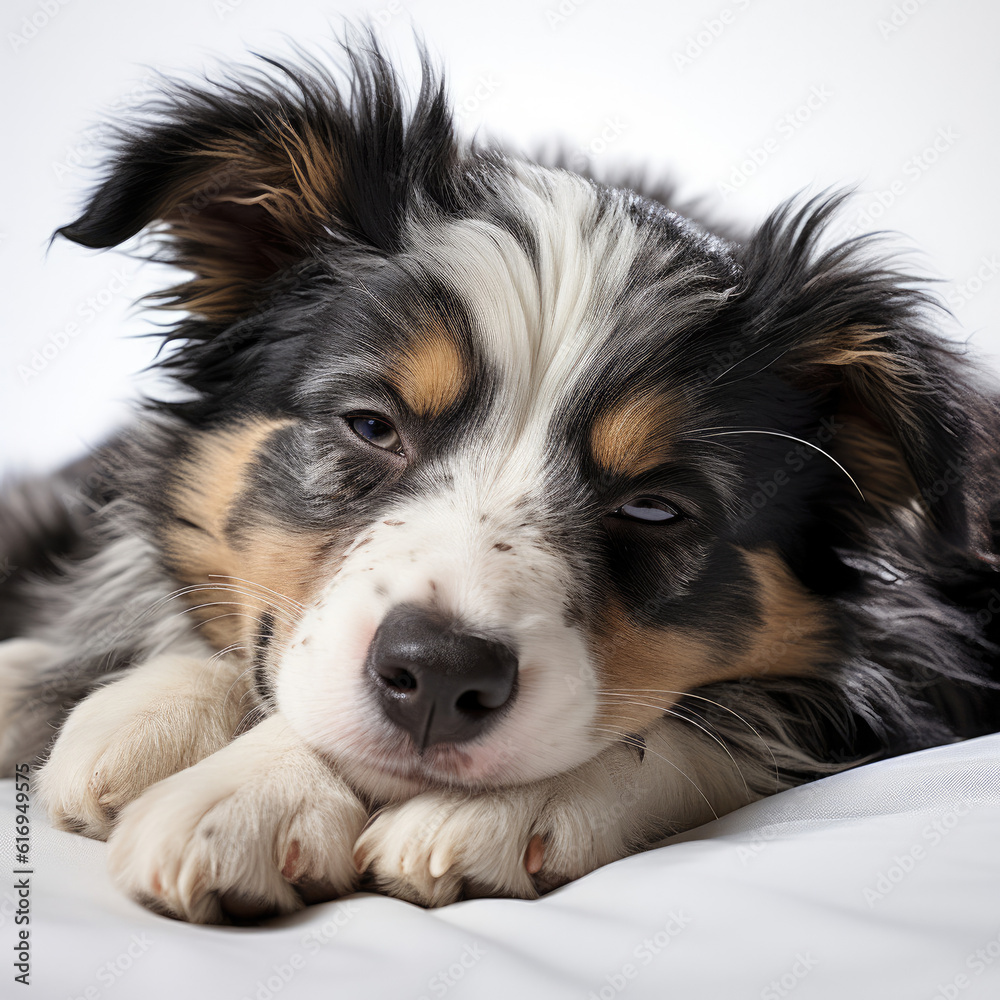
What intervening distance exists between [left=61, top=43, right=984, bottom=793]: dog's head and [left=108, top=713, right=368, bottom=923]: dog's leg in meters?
0.09

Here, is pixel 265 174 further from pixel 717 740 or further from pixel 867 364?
pixel 717 740

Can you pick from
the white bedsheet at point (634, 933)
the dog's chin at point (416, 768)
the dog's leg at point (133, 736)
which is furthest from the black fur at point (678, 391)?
the white bedsheet at point (634, 933)

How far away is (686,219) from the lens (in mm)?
2557

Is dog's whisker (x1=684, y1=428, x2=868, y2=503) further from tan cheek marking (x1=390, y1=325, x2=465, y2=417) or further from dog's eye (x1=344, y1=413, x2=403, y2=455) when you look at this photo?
dog's eye (x1=344, y1=413, x2=403, y2=455)

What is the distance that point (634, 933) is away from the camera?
1316 millimetres

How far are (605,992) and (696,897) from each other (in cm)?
28

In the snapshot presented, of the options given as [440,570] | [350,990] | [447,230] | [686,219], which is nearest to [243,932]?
[350,990]

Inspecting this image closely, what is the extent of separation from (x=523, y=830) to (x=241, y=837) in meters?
0.46

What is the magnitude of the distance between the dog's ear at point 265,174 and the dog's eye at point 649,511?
82cm

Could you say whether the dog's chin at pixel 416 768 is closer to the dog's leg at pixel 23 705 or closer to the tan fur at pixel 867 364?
the dog's leg at pixel 23 705
